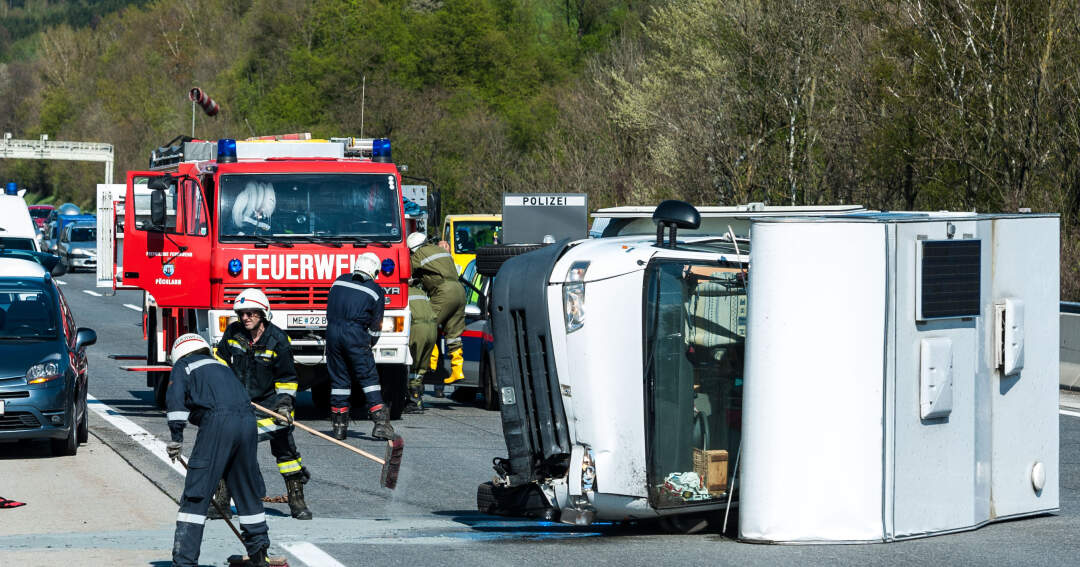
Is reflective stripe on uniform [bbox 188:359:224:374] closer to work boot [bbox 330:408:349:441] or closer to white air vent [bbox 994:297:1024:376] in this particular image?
white air vent [bbox 994:297:1024:376]

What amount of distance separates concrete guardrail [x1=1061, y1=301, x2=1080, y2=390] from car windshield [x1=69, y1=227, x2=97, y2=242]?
4239 centimetres

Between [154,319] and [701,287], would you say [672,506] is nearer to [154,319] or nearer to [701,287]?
[701,287]

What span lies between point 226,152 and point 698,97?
23.4 meters

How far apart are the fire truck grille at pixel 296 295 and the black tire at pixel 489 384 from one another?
2.30 m

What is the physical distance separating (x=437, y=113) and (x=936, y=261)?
56.1 m

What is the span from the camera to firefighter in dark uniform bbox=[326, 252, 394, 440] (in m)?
13.4

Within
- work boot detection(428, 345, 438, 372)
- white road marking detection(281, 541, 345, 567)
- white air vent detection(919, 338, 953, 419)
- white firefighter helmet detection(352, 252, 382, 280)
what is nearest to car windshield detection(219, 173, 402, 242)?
white firefighter helmet detection(352, 252, 382, 280)

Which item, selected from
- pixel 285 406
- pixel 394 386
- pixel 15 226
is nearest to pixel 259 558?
pixel 285 406

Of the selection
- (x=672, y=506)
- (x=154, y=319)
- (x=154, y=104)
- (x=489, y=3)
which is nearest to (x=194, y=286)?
(x=154, y=319)

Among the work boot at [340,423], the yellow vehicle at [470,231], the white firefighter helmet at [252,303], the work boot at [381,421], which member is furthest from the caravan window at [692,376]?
the yellow vehicle at [470,231]

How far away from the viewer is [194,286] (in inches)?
595

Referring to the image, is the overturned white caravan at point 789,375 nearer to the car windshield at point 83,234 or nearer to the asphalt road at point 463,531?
the asphalt road at point 463,531

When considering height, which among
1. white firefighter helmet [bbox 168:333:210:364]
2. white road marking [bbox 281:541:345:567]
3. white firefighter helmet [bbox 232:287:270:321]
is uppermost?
white firefighter helmet [bbox 232:287:270:321]

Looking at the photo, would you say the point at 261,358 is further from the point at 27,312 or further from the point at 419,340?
the point at 419,340
